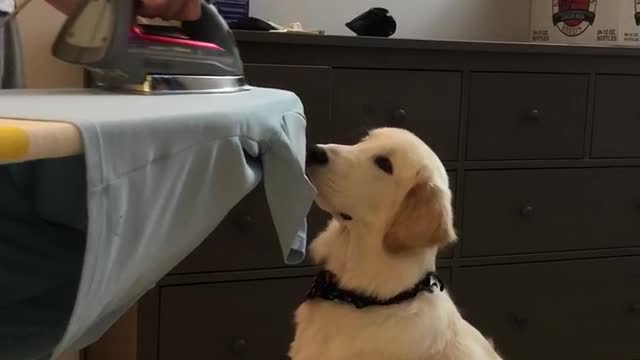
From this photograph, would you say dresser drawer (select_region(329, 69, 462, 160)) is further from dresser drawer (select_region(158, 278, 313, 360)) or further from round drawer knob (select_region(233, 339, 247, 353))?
round drawer knob (select_region(233, 339, 247, 353))

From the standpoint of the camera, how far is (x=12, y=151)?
1.62ft

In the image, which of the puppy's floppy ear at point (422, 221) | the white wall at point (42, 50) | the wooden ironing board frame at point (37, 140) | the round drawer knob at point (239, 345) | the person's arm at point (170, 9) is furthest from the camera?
the white wall at point (42, 50)

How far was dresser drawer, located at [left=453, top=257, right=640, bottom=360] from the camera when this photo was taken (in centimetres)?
216

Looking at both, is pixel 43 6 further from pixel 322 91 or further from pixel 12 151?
pixel 12 151

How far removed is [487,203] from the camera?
2.12m

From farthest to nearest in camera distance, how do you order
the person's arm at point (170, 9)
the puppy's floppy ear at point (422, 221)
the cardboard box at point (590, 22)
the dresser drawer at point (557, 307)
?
the cardboard box at point (590, 22) < the dresser drawer at point (557, 307) < the puppy's floppy ear at point (422, 221) < the person's arm at point (170, 9)

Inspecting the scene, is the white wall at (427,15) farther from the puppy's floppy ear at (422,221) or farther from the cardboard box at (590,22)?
the puppy's floppy ear at (422,221)

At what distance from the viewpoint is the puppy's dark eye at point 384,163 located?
155cm

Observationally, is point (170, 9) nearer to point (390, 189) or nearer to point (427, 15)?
point (390, 189)

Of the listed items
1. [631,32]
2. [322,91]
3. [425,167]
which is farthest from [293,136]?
[631,32]

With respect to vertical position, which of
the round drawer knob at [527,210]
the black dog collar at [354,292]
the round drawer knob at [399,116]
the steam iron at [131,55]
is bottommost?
the black dog collar at [354,292]

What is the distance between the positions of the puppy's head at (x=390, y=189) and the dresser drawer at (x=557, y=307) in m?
0.64

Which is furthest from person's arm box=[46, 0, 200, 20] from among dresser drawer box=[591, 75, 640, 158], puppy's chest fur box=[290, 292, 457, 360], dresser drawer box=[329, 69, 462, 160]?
dresser drawer box=[591, 75, 640, 158]

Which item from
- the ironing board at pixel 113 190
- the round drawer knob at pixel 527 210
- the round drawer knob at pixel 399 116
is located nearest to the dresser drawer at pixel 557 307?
the round drawer knob at pixel 527 210
